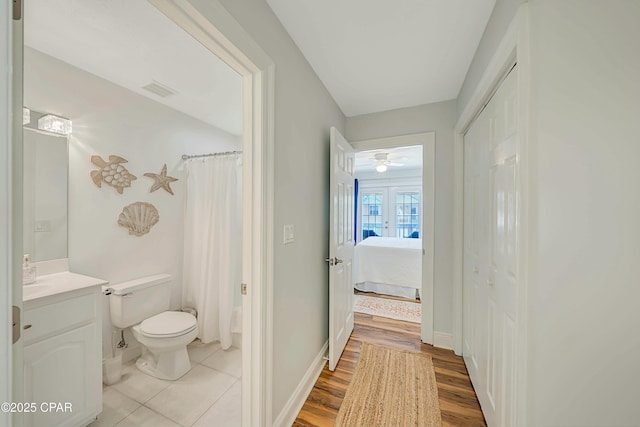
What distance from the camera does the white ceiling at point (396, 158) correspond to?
4469 mm

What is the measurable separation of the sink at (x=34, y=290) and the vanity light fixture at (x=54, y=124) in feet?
3.50

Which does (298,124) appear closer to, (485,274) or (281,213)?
(281,213)

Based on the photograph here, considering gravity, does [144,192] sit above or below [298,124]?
below

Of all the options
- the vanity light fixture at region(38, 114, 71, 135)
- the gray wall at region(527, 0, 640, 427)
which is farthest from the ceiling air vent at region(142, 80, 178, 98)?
the gray wall at region(527, 0, 640, 427)

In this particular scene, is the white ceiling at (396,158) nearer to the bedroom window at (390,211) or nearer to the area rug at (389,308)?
the bedroom window at (390,211)

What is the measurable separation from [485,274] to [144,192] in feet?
9.39

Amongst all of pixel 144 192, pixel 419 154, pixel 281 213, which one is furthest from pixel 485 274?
pixel 419 154

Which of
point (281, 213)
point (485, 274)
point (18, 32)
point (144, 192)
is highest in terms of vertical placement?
point (18, 32)

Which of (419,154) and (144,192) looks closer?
(144,192)

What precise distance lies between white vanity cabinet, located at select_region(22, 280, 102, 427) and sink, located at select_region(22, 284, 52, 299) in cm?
5

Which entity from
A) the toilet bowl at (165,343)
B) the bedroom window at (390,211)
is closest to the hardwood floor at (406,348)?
the toilet bowl at (165,343)

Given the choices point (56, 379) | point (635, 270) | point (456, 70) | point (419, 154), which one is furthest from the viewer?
point (419, 154)

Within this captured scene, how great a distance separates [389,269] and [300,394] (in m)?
2.49

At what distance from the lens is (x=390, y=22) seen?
1.38 meters
